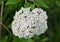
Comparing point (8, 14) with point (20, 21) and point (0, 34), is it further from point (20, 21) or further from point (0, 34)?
point (20, 21)

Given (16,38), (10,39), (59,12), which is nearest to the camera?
(16,38)

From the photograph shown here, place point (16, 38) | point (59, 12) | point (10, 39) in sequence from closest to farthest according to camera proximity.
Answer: point (16, 38) < point (10, 39) < point (59, 12)

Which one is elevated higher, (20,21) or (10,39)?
(20,21)

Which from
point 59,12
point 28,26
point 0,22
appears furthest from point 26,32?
point 59,12

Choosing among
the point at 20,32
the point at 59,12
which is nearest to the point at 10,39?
the point at 20,32

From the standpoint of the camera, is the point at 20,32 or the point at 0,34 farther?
A: the point at 0,34

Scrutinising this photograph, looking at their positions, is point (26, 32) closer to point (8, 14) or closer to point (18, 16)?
point (18, 16)

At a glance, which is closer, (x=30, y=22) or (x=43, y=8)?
(x=30, y=22)

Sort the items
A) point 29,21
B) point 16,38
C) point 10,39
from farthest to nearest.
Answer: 1. point 10,39
2. point 16,38
3. point 29,21

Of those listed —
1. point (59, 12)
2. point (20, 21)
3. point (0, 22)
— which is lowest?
point (59, 12)
